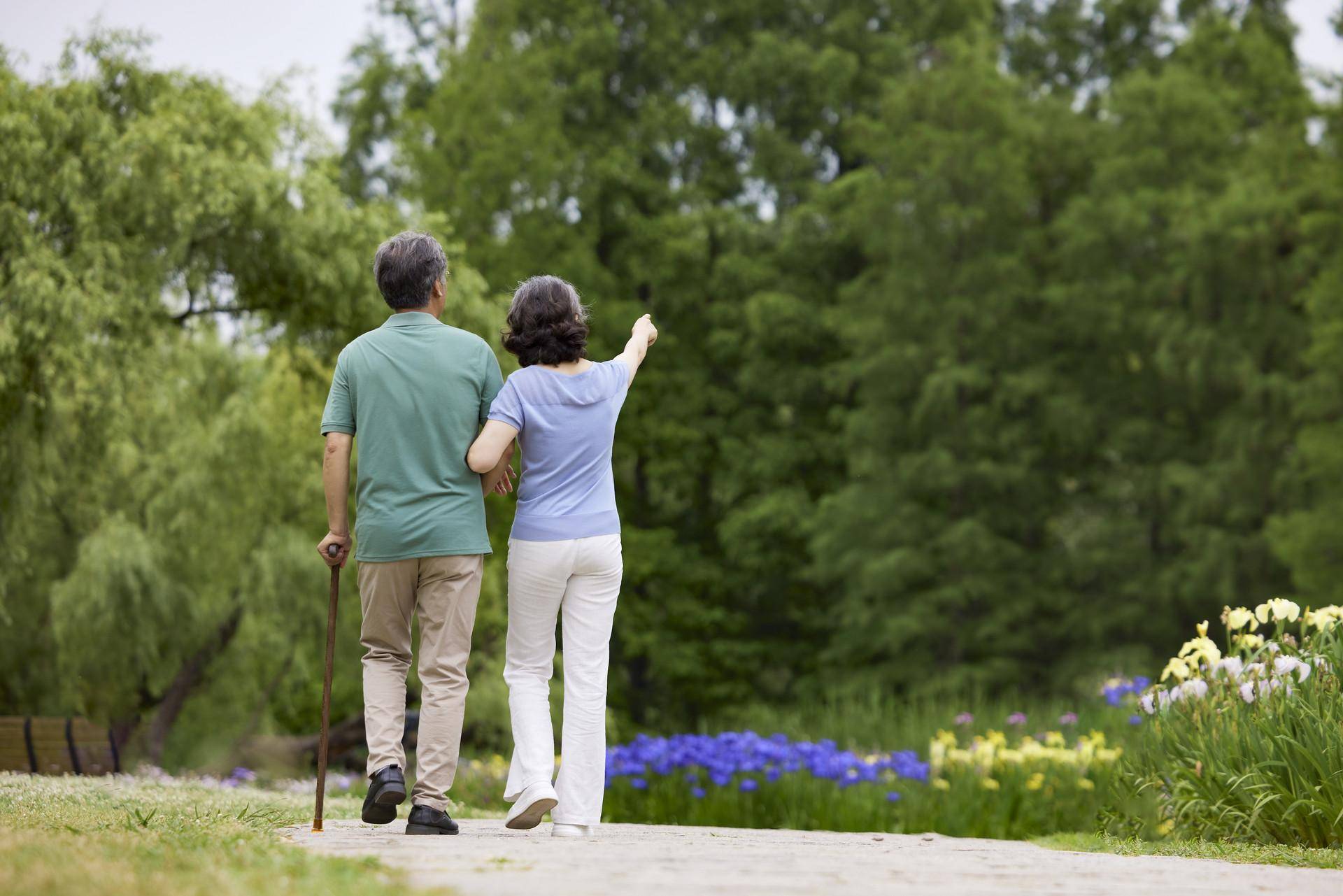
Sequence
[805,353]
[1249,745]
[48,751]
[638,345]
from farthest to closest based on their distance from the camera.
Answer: [805,353]
[48,751]
[1249,745]
[638,345]

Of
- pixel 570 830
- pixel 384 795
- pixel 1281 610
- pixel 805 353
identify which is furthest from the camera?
pixel 805 353

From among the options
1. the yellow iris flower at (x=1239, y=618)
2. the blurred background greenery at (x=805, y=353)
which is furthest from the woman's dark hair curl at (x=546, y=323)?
the blurred background greenery at (x=805, y=353)

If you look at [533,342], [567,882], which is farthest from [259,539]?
[567,882]

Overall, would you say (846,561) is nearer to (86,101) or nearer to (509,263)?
(509,263)

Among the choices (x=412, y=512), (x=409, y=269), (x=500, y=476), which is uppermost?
(x=409, y=269)

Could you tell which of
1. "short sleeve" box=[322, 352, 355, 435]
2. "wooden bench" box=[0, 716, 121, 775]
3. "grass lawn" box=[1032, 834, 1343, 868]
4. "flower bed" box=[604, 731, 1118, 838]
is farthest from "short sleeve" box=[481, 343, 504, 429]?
"wooden bench" box=[0, 716, 121, 775]

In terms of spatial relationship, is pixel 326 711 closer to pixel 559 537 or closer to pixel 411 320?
pixel 559 537

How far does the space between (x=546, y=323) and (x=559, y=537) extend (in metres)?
0.69

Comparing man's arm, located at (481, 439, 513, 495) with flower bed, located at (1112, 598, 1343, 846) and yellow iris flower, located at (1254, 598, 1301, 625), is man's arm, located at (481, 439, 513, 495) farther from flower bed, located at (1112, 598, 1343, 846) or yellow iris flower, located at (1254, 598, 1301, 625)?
yellow iris flower, located at (1254, 598, 1301, 625)

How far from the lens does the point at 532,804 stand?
4.30 m

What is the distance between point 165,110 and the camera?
32.8ft

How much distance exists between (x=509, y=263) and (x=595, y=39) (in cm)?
427

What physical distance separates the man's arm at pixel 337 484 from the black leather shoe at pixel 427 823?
0.81 m

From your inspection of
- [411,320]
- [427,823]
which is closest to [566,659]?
[427,823]
